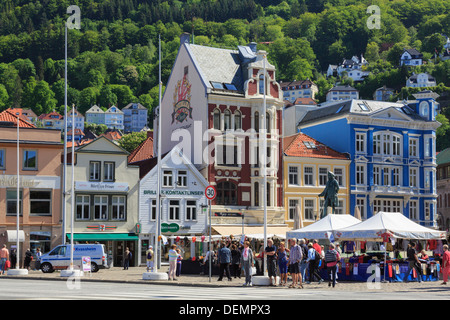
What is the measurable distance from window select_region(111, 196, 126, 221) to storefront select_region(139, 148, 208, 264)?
1357 mm

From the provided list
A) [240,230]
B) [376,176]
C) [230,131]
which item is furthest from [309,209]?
[230,131]

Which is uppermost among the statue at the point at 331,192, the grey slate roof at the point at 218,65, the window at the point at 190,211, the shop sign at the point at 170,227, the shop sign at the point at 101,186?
the grey slate roof at the point at 218,65

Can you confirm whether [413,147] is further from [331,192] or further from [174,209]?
[331,192]

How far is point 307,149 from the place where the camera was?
220 feet

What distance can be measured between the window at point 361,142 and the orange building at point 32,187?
26907 millimetres

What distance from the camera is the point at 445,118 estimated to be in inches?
6914

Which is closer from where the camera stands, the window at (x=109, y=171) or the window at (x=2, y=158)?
the window at (x=2, y=158)

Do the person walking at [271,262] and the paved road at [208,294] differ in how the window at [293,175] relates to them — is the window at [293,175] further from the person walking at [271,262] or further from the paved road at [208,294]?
the paved road at [208,294]

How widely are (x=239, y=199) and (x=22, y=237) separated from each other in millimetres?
17708

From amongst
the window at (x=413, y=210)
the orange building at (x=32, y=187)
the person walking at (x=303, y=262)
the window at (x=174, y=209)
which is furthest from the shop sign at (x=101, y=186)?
the window at (x=413, y=210)

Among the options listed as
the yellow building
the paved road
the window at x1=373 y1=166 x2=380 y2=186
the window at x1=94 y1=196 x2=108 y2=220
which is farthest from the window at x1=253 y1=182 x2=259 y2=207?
the paved road

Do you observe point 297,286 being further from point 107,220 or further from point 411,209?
point 411,209

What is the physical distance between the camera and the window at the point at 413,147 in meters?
71.1
